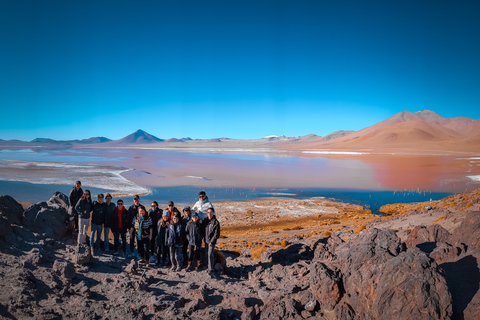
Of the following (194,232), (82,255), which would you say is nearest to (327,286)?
(194,232)

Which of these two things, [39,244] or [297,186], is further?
[297,186]

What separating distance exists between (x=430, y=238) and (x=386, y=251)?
7.78ft

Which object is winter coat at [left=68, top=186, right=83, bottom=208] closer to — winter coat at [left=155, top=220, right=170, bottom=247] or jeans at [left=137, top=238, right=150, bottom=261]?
jeans at [left=137, top=238, right=150, bottom=261]

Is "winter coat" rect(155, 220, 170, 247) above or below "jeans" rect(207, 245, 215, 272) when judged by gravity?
above

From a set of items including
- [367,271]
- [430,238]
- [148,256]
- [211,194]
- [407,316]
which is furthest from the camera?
[211,194]

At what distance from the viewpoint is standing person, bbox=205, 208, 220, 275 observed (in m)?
6.29

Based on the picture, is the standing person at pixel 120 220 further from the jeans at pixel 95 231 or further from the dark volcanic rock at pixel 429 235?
the dark volcanic rock at pixel 429 235

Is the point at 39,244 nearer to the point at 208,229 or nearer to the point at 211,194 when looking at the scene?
the point at 208,229

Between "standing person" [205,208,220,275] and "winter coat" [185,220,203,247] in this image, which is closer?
"standing person" [205,208,220,275]

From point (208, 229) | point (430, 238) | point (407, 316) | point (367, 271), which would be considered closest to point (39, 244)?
point (208, 229)

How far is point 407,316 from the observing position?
3.74 metres

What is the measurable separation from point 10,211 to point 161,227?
3.77 m

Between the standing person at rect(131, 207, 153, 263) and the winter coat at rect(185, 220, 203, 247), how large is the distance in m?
0.95

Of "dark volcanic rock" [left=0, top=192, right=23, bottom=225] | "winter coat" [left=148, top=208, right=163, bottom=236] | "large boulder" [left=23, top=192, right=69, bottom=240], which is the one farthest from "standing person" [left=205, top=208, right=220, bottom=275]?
"dark volcanic rock" [left=0, top=192, right=23, bottom=225]
